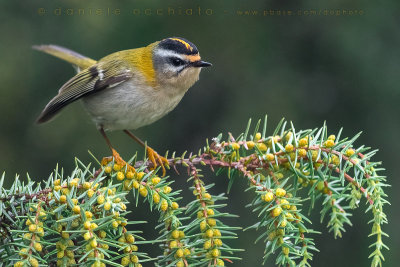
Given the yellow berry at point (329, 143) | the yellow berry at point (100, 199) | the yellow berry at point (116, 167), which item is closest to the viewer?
the yellow berry at point (100, 199)

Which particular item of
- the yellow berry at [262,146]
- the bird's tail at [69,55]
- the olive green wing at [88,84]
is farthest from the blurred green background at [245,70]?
the yellow berry at [262,146]

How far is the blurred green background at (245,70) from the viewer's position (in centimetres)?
358

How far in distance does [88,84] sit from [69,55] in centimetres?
63

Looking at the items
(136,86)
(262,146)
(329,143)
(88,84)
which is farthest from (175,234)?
(88,84)

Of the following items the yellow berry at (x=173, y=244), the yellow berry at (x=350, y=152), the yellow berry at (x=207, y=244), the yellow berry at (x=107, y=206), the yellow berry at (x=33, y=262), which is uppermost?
the yellow berry at (x=350, y=152)

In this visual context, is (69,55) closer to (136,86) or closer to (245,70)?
(136,86)

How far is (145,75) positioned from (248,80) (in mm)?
1181

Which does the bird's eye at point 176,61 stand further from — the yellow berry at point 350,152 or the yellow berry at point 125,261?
the yellow berry at point 125,261

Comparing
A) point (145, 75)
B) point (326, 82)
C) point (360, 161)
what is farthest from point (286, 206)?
point (326, 82)

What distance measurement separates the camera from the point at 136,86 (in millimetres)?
2930

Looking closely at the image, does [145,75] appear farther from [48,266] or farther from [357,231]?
[357,231]

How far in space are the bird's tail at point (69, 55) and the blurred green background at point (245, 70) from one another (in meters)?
0.16

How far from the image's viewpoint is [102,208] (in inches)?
60.5

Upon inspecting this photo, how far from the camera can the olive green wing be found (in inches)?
120
